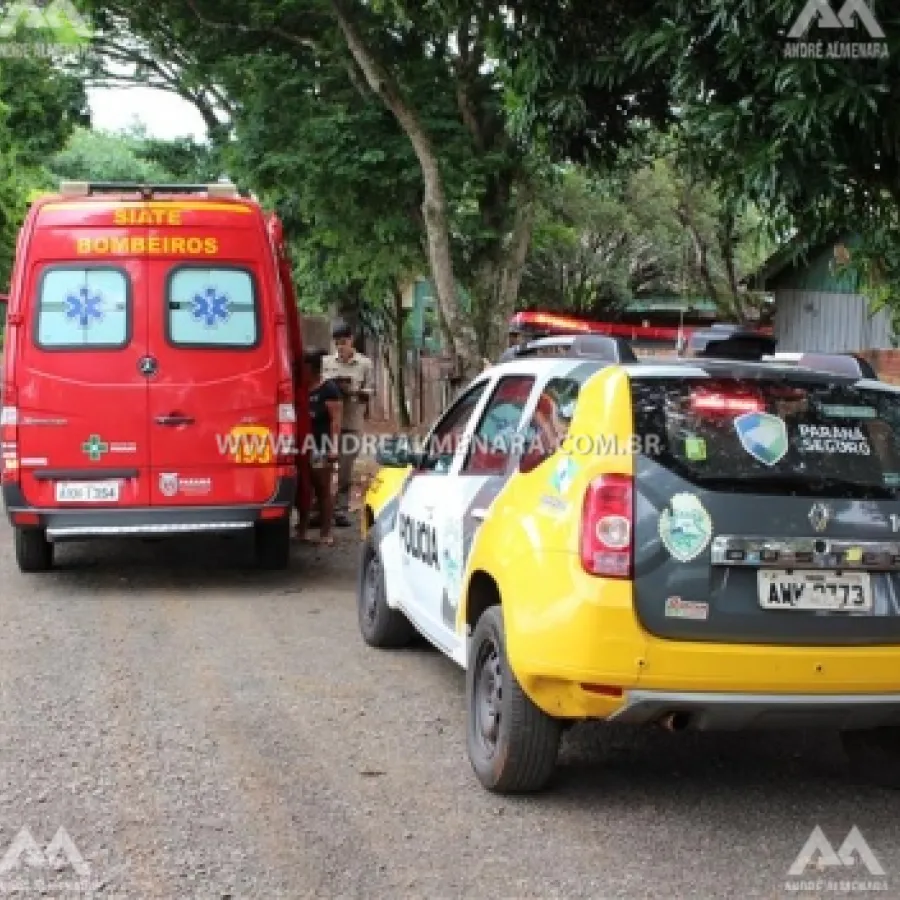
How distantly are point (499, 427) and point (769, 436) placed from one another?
1401 millimetres

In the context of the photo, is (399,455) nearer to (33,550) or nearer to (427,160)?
(33,550)

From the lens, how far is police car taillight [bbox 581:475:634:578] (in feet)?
13.2

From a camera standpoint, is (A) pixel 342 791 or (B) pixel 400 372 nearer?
(A) pixel 342 791

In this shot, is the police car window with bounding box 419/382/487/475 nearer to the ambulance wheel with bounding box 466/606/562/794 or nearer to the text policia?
the text policia

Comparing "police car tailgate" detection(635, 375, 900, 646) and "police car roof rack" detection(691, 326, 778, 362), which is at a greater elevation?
"police car roof rack" detection(691, 326, 778, 362)

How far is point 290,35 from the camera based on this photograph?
533 inches

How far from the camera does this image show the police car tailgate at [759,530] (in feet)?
13.2

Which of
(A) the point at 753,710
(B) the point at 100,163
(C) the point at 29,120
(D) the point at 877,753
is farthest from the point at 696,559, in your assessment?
(B) the point at 100,163

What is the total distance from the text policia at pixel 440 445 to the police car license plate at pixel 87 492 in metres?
0.76

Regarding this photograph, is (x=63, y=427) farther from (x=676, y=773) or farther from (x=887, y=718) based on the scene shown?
(x=887, y=718)

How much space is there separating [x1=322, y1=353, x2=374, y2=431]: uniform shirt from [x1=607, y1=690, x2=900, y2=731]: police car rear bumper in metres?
6.95

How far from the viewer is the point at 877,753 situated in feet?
15.9

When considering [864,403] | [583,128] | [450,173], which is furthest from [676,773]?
[450,173]

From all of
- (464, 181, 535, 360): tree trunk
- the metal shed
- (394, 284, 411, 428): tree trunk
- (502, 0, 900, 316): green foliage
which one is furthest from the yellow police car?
(394, 284, 411, 428): tree trunk
